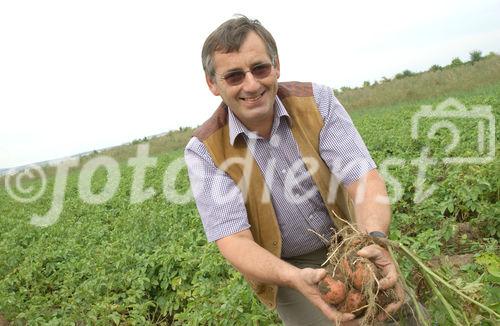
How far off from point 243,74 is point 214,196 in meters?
0.60

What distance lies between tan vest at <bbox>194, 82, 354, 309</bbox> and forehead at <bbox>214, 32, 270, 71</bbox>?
0.31m

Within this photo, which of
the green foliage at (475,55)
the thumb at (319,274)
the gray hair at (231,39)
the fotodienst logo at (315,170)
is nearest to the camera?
the thumb at (319,274)

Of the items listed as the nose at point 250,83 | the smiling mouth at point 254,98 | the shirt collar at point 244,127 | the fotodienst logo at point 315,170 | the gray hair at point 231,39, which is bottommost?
the fotodienst logo at point 315,170

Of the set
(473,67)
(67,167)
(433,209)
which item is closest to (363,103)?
(473,67)

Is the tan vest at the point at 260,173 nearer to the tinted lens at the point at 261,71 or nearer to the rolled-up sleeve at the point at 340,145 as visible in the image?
the rolled-up sleeve at the point at 340,145

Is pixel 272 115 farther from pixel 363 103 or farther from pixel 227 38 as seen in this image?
pixel 363 103

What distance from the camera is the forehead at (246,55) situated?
2.58m

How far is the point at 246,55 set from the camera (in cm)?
257

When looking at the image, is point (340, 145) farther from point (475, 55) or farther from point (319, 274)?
point (475, 55)

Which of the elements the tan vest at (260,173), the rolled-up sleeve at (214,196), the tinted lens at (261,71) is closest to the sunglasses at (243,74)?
the tinted lens at (261,71)

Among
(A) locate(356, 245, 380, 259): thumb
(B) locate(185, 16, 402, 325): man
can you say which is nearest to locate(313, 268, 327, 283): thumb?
(A) locate(356, 245, 380, 259): thumb

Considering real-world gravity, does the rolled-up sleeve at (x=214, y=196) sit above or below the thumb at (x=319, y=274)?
above

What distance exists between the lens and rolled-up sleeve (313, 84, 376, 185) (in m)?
2.62

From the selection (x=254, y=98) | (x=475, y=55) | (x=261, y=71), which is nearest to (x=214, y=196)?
(x=254, y=98)
